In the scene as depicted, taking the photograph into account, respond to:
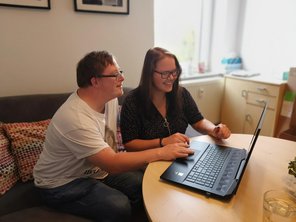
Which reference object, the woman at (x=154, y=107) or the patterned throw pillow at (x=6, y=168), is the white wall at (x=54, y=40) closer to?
the patterned throw pillow at (x=6, y=168)

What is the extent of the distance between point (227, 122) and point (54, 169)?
8.35 ft

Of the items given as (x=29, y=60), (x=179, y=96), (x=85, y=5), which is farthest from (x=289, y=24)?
(x=29, y=60)

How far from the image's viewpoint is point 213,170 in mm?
1035

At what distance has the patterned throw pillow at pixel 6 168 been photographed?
1.40 metres

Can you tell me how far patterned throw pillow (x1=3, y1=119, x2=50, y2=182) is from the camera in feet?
4.86

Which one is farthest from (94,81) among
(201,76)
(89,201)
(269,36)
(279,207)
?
(269,36)

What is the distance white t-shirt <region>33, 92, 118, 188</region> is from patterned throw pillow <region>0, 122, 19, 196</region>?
25 centimetres

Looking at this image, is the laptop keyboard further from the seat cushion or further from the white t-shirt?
the seat cushion

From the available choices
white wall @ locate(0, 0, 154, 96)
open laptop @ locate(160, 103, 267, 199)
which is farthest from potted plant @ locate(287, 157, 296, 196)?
white wall @ locate(0, 0, 154, 96)

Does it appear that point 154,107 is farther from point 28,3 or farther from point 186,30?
point 186,30

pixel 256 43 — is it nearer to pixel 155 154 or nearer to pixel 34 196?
pixel 155 154

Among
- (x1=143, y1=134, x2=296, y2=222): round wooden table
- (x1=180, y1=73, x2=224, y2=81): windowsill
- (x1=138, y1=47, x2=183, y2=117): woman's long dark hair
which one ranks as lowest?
(x1=143, y1=134, x2=296, y2=222): round wooden table

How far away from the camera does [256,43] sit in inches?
127

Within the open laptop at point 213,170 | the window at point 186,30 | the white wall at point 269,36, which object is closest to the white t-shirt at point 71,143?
the open laptop at point 213,170
